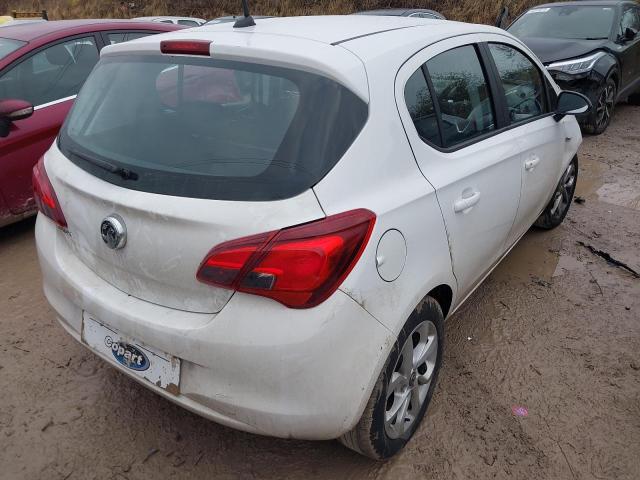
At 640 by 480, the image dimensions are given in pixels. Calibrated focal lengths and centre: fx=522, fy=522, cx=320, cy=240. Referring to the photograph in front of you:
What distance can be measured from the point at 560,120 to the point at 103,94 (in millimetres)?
2724

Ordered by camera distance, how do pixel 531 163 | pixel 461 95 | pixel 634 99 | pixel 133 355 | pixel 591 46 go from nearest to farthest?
pixel 133 355, pixel 461 95, pixel 531 163, pixel 591 46, pixel 634 99

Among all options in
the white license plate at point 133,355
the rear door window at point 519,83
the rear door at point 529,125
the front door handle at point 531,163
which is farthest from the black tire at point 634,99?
the white license plate at point 133,355

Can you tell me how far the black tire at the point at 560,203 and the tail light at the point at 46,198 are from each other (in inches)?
130

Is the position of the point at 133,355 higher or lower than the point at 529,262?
higher

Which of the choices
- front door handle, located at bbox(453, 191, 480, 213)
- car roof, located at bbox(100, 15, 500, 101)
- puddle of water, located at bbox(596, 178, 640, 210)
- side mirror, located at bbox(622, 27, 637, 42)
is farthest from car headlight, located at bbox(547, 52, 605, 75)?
front door handle, located at bbox(453, 191, 480, 213)

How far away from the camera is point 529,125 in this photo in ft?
9.75

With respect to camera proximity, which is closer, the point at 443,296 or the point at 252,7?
the point at 443,296

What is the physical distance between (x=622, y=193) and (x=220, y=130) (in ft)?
15.1

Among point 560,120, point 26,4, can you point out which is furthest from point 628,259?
point 26,4

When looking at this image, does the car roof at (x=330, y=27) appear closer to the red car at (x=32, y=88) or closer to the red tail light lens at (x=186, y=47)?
the red tail light lens at (x=186, y=47)

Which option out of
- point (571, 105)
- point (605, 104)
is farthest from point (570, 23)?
point (571, 105)

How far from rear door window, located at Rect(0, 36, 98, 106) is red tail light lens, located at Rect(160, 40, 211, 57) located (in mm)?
2570

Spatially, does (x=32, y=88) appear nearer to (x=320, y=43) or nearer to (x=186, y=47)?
(x=186, y=47)

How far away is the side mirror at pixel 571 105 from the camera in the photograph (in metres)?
3.18
